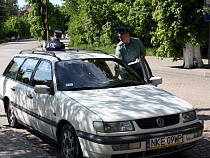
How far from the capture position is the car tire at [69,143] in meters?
4.43

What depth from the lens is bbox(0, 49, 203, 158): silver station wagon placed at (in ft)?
13.7

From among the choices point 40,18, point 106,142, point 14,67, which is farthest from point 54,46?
point 40,18

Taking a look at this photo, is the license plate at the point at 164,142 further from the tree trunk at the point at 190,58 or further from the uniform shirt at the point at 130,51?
the tree trunk at the point at 190,58

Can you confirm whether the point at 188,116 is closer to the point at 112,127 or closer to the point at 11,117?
the point at 112,127

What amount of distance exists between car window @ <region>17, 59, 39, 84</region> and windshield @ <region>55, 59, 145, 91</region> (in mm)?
862

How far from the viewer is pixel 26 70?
21.5 ft

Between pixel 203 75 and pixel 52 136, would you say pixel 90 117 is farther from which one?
pixel 203 75

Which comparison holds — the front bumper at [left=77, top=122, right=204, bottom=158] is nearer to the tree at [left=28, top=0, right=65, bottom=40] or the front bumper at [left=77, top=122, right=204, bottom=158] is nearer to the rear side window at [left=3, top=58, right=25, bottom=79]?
the rear side window at [left=3, top=58, right=25, bottom=79]

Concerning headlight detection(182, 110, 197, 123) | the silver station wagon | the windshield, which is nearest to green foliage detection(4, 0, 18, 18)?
the silver station wagon

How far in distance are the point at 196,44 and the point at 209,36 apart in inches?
29.3

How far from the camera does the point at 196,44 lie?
16953 millimetres

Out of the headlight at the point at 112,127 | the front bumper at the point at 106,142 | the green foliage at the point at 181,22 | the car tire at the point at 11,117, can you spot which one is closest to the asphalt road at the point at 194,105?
the car tire at the point at 11,117

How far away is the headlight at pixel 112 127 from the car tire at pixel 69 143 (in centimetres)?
43

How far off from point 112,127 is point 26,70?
9.55 feet
